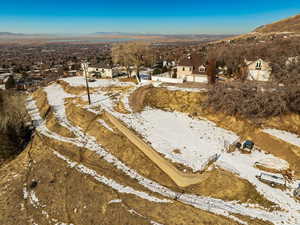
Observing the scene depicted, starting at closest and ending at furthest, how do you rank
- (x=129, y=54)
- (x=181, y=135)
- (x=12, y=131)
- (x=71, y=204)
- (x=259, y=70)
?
(x=71, y=204) < (x=181, y=135) < (x=12, y=131) < (x=259, y=70) < (x=129, y=54)

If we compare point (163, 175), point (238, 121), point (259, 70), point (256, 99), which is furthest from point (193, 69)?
point (163, 175)

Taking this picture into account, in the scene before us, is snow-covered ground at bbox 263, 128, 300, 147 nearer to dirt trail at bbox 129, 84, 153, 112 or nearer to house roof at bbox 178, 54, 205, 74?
dirt trail at bbox 129, 84, 153, 112

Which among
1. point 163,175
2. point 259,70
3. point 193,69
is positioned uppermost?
point 259,70

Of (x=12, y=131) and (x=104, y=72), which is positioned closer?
(x=12, y=131)

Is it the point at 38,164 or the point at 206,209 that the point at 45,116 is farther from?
the point at 206,209

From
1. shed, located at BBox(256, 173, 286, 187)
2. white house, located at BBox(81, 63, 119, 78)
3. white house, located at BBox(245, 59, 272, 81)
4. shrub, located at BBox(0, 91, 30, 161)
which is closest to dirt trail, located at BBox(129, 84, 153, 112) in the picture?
shrub, located at BBox(0, 91, 30, 161)

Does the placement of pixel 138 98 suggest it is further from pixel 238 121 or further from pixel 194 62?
pixel 238 121

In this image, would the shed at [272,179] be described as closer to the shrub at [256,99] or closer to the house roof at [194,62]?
the shrub at [256,99]

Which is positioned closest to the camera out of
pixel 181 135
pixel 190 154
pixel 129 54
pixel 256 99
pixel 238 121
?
pixel 190 154
